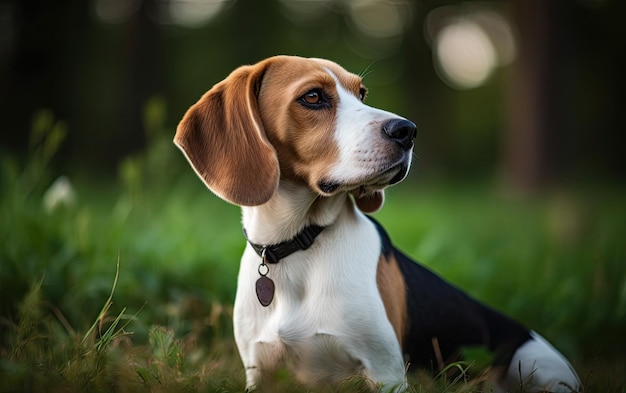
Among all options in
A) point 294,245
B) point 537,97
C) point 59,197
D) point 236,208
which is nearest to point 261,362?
point 294,245

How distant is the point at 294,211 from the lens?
284 centimetres

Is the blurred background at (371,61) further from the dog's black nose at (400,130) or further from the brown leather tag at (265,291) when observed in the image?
the brown leather tag at (265,291)

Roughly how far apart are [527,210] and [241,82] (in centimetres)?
725

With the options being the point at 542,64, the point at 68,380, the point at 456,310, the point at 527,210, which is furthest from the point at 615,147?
the point at 68,380

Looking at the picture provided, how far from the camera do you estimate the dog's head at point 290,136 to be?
2.63m

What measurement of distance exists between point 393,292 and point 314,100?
91cm

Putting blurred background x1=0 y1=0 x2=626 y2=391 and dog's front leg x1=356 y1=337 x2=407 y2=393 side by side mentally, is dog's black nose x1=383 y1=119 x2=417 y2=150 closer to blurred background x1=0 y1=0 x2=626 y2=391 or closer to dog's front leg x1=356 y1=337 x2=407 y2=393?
dog's front leg x1=356 y1=337 x2=407 y2=393

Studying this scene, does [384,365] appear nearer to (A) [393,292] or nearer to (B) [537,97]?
(A) [393,292]

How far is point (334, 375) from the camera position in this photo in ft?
8.96

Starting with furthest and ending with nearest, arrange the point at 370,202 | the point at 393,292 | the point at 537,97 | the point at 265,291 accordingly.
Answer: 1. the point at 537,97
2. the point at 370,202
3. the point at 393,292
4. the point at 265,291

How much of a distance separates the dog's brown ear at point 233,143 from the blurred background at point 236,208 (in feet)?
2.42

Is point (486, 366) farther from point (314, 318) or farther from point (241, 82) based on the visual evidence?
point (241, 82)

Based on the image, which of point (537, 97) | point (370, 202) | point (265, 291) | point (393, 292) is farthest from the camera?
point (537, 97)

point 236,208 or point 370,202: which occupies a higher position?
point 370,202
